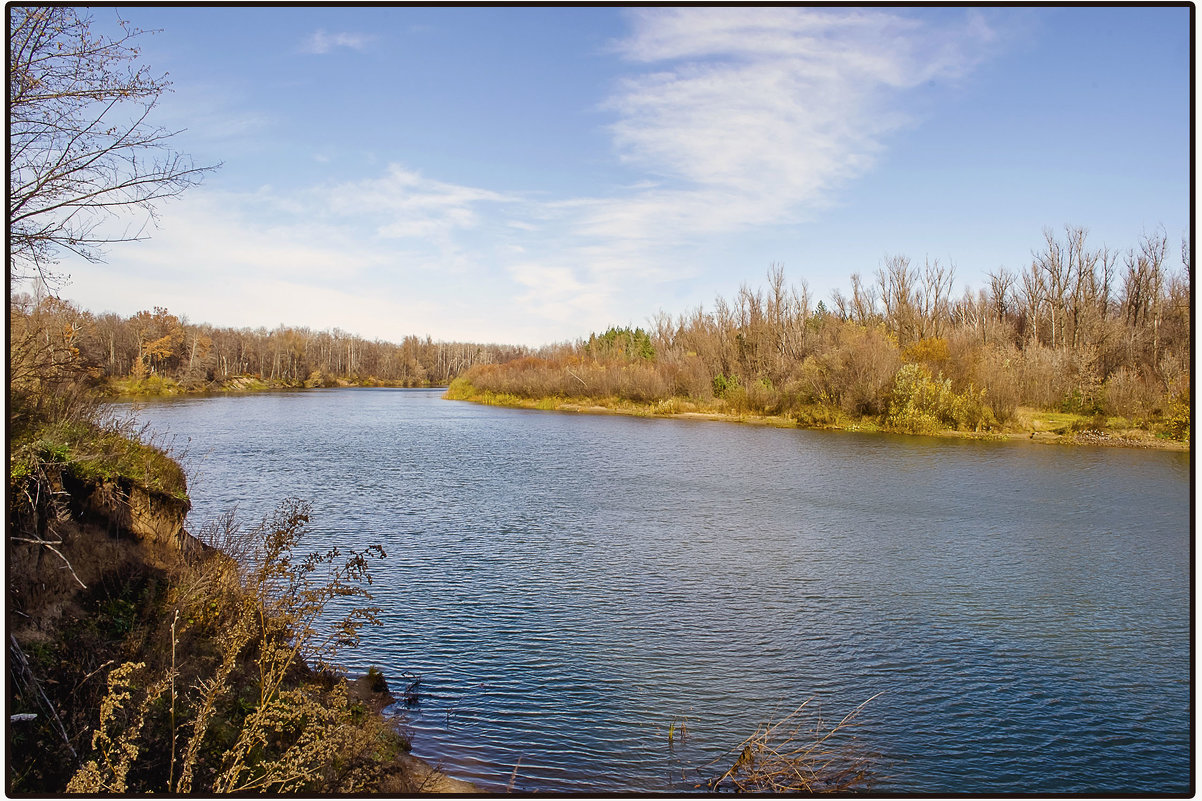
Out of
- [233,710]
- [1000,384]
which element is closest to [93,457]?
[233,710]

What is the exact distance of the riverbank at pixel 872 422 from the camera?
32844 millimetres

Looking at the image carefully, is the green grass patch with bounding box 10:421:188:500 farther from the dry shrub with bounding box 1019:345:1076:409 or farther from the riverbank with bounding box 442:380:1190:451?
the dry shrub with bounding box 1019:345:1076:409

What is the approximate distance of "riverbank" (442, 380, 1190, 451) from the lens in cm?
3284

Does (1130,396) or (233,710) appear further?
(1130,396)

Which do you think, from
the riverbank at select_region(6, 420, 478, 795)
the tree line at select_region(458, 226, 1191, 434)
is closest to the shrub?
the tree line at select_region(458, 226, 1191, 434)

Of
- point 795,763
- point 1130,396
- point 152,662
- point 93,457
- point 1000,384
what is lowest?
point 795,763

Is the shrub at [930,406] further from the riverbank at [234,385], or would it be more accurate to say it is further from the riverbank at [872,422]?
the riverbank at [234,385]

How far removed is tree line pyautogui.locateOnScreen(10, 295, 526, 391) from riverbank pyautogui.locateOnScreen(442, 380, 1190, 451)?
31.2 meters

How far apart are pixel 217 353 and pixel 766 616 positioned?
329ft

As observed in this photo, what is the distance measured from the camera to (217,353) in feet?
319

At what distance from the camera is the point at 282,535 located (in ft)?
24.2

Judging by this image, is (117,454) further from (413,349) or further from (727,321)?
(413,349)

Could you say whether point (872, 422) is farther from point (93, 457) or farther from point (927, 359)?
point (93, 457)

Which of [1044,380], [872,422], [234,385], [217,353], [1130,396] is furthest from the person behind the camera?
[217,353]
